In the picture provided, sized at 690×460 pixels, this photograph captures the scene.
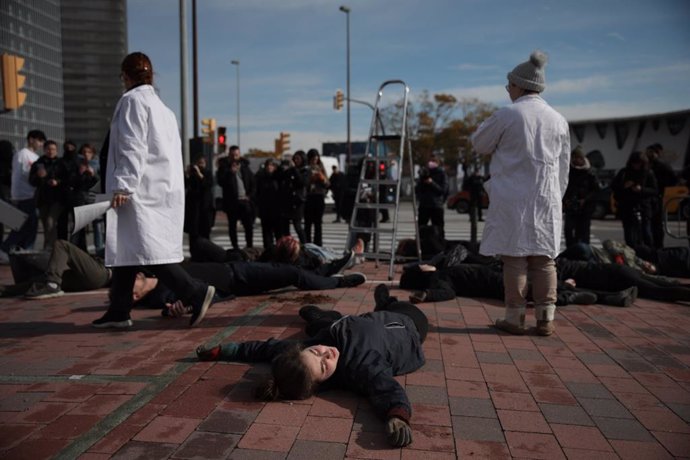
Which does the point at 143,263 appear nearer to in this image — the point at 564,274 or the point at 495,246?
the point at 495,246

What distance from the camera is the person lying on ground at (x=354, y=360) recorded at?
116 inches

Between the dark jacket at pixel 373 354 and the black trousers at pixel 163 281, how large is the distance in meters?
1.13

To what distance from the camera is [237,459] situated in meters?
2.51

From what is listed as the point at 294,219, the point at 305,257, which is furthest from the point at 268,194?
the point at 305,257

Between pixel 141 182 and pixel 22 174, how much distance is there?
22.0ft

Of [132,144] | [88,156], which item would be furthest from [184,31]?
A: [132,144]

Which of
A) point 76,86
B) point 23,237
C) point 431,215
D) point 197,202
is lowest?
point 23,237

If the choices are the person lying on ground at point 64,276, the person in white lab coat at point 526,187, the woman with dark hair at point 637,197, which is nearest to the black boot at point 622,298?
the person in white lab coat at point 526,187

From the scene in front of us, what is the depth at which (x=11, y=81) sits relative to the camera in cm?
1177

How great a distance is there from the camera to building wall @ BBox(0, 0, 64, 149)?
596 cm

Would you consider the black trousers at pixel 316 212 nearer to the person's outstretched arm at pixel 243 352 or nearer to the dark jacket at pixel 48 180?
the dark jacket at pixel 48 180

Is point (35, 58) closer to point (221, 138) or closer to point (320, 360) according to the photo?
point (221, 138)

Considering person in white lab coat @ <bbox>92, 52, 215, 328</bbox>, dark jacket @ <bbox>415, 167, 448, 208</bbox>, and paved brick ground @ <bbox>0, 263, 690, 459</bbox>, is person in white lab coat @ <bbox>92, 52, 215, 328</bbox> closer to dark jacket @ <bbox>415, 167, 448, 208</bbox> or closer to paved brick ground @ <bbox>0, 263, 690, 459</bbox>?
paved brick ground @ <bbox>0, 263, 690, 459</bbox>

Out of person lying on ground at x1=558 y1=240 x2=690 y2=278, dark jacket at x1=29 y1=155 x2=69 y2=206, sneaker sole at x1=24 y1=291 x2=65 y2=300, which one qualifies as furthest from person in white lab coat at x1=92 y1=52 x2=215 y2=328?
dark jacket at x1=29 y1=155 x2=69 y2=206
